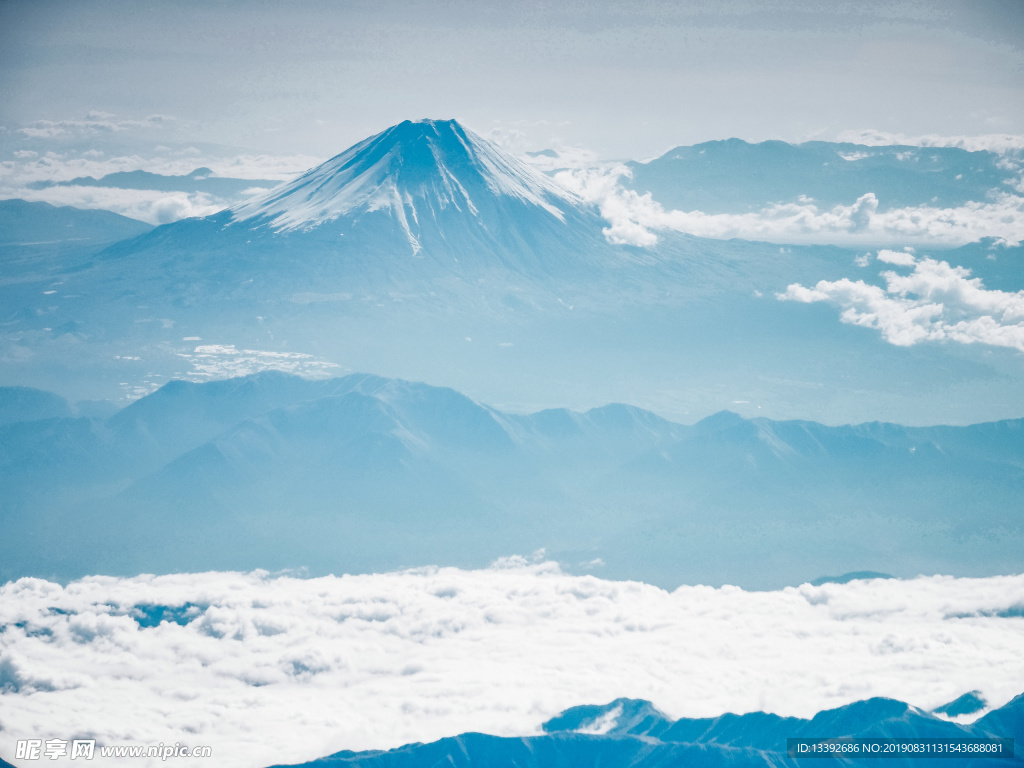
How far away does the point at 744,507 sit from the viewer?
16188 centimetres

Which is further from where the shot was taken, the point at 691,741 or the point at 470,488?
the point at 470,488

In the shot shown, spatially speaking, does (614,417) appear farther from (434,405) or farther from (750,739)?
(750,739)

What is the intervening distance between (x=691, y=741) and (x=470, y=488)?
3273 inches

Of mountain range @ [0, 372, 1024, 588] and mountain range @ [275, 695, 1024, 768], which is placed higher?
mountain range @ [0, 372, 1024, 588]

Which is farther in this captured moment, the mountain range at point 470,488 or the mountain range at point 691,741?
the mountain range at point 470,488

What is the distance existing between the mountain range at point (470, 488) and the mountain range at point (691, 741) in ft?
168

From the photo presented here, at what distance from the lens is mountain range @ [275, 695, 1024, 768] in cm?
7350

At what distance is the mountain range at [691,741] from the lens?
73.5 meters

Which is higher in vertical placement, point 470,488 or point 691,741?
point 470,488

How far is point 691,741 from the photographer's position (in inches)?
3017

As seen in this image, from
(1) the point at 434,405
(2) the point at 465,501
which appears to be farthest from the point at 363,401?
(2) the point at 465,501

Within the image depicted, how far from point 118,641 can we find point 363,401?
264ft

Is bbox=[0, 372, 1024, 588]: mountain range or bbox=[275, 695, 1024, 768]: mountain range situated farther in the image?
bbox=[0, 372, 1024, 588]: mountain range

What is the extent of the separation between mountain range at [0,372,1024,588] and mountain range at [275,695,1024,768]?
5123 cm
